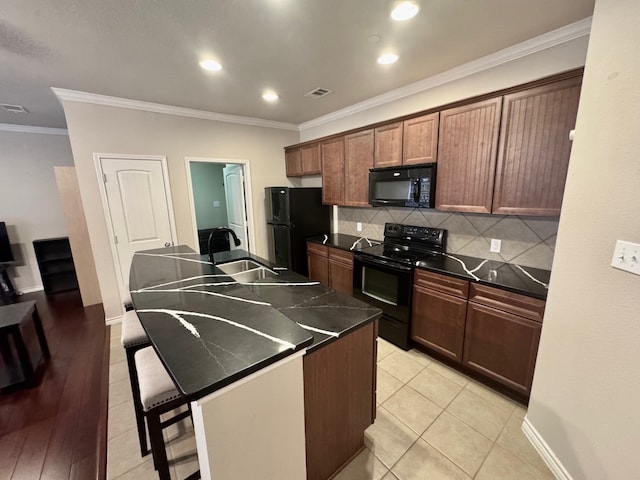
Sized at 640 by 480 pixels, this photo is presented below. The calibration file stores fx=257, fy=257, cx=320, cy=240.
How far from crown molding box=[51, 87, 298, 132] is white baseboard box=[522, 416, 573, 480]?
4.37 meters

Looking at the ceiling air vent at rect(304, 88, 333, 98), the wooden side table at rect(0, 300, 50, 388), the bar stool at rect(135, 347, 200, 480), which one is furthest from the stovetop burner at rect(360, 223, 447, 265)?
the wooden side table at rect(0, 300, 50, 388)

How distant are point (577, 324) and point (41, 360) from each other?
171 inches

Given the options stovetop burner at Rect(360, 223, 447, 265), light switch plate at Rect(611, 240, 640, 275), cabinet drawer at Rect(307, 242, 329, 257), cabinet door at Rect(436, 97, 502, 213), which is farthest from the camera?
cabinet drawer at Rect(307, 242, 329, 257)

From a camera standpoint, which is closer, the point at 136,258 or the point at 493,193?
the point at 493,193

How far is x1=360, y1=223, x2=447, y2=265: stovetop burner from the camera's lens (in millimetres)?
2625

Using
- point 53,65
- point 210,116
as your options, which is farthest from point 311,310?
point 210,116

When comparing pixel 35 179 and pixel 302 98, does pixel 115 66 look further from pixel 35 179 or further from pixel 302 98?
pixel 35 179

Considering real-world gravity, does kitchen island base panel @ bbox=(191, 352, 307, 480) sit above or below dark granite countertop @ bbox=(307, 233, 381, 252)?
below

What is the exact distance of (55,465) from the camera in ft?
5.09

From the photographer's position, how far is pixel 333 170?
3447mm

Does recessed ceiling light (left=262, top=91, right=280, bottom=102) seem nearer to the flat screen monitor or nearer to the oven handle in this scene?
the oven handle

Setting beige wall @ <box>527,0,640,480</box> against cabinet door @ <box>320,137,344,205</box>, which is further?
cabinet door @ <box>320,137,344,205</box>

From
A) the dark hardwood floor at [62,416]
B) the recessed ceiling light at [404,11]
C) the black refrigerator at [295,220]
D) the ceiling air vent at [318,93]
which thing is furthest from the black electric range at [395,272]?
the dark hardwood floor at [62,416]

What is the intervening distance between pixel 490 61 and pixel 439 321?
2.28 meters
